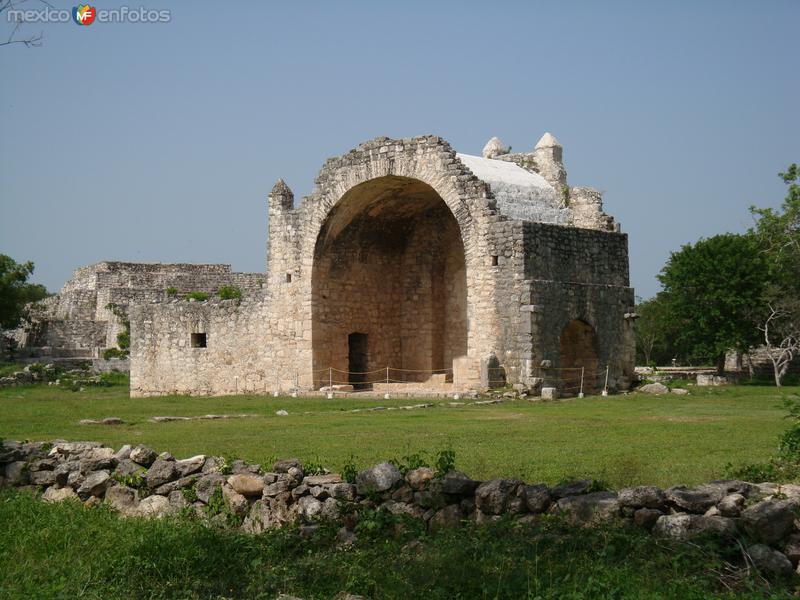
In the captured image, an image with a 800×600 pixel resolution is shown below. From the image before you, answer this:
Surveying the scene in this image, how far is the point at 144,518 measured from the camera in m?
Answer: 8.91

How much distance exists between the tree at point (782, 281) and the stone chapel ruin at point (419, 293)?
8.00m

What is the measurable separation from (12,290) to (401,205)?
26716 millimetres

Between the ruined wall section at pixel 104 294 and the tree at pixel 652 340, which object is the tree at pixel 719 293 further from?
the ruined wall section at pixel 104 294

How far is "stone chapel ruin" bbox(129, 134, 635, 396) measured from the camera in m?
21.1

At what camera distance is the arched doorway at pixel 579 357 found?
22641 mm

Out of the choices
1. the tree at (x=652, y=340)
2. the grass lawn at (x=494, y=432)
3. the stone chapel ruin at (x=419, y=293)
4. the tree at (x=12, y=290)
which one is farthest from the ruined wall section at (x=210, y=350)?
the tree at (x=652, y=340)

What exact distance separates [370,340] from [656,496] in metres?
19.2

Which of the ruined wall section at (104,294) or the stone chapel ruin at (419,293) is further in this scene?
the ruined wall section at (104,294)

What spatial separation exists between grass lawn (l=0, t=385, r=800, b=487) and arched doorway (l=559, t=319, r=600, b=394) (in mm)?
2537

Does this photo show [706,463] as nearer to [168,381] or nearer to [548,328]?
[548,328]

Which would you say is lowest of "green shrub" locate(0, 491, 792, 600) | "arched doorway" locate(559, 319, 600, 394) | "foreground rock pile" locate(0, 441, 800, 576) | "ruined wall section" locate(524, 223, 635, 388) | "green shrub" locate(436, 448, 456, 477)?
"green shrub" locate(0, 491, 792, 600)

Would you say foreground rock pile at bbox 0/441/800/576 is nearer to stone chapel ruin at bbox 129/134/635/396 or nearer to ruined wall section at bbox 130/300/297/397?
stone chapel ruin at bbox 129/134/635/396

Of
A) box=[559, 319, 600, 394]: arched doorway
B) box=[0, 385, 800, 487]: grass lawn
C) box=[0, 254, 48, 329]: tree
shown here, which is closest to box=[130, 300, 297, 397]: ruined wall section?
box=[0, 385, 800, 487]: grass lawn

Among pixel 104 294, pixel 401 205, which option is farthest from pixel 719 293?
pixel 104 294
